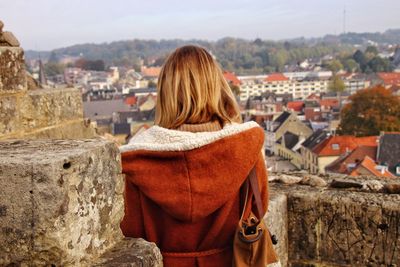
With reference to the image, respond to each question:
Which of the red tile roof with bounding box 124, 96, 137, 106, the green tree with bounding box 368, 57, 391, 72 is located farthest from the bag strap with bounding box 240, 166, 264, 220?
the green tree with bounding box 368, 57, 391, 72

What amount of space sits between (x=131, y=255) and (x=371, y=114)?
4691cm

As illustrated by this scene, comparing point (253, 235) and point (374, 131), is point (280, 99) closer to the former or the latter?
point (374, 131)

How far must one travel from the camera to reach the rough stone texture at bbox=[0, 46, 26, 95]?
3.60m

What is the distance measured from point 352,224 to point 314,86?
369 ft

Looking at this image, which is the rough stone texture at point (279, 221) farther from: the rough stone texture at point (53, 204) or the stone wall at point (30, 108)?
the rough stone texture at point (53, 204)

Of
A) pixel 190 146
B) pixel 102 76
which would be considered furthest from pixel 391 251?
pixel 102 76

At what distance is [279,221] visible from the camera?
11.6 ft

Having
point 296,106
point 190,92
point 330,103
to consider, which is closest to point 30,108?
point 190,92

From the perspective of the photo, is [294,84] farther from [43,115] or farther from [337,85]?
[43,115]

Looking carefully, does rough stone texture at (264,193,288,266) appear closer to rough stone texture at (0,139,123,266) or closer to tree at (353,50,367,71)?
rough stone texture at (0,139,123,266)

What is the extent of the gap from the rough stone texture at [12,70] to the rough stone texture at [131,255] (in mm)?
2008

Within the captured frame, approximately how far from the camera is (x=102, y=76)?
135625mm

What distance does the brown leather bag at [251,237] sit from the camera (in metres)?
2.05

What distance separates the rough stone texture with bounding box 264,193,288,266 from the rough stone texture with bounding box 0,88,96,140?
160 centimetres
